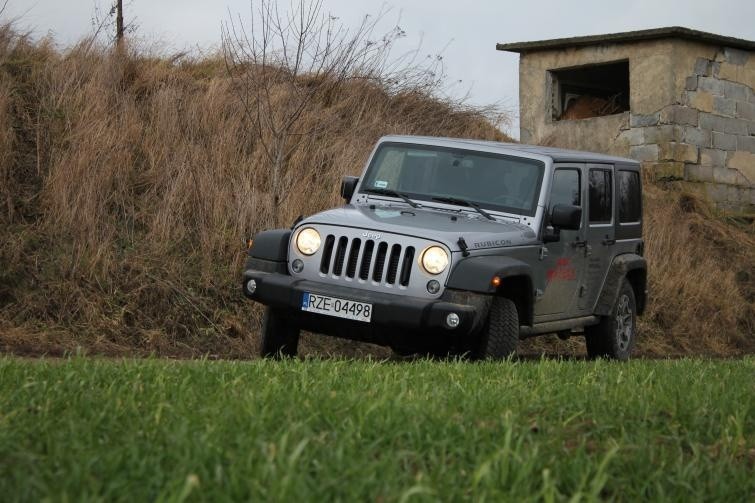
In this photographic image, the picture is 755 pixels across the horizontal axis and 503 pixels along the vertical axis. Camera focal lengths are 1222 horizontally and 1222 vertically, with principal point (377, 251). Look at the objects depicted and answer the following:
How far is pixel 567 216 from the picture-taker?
33.8 feet

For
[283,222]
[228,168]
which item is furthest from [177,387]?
[228,168]

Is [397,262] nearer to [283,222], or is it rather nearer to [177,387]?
A: [177,387]

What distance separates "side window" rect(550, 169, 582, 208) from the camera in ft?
35.7

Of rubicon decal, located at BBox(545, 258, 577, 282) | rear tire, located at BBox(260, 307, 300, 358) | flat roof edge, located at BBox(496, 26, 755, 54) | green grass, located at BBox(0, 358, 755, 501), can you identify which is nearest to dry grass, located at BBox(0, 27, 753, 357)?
rear tire, located at BBox(260, 307, 300, 358)

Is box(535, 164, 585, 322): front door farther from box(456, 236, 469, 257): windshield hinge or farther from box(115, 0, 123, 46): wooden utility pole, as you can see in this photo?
box(115, 0, 123, 46): wooden utility pole

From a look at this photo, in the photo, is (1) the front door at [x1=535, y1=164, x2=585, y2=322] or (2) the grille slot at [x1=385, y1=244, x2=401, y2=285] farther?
(1) the front door at [x1=535, y1=164, x2=585, y2=322]

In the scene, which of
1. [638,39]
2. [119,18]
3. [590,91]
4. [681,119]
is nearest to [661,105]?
[681,119]

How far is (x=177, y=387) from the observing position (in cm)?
591

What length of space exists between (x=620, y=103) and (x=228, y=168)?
423 inches

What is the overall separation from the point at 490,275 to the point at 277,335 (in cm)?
202

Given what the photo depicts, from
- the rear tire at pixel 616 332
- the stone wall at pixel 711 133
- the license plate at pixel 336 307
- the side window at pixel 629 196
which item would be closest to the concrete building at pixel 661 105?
the stone wall at pixel 711 133

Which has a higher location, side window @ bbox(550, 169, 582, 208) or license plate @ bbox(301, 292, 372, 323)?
side window @ bbox(550, 169, 582, 208)

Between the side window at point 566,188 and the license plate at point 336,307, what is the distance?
2.35 metres

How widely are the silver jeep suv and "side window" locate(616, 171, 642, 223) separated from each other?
197 millimetres
